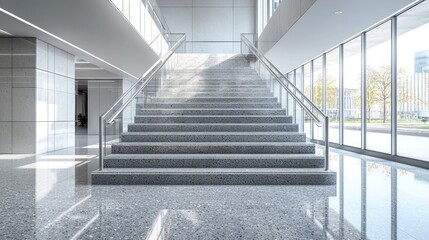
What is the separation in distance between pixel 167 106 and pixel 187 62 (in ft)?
18.8

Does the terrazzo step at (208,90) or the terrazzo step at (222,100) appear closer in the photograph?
the terrazzo step at (222,100)

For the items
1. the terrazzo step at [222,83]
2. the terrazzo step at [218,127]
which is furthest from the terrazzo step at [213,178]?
the terrazzo step at [222,83]

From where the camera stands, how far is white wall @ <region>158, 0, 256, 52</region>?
21469 millimetres

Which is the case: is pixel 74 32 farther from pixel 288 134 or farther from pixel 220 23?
pixel 220 23

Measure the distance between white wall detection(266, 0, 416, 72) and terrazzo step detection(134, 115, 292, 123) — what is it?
105 inches

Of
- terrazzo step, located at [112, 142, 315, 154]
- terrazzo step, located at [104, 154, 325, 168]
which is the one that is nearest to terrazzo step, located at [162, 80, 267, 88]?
terrazzo step, located at [112, 142, 315, 154]

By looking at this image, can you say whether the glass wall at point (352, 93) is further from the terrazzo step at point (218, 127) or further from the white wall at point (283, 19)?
the terrazzo step at point (218, 127)

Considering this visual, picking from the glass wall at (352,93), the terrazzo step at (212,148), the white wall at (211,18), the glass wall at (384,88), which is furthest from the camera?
the white wall at (211,18)

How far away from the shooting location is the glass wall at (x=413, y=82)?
802 cm

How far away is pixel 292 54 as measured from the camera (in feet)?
45.2


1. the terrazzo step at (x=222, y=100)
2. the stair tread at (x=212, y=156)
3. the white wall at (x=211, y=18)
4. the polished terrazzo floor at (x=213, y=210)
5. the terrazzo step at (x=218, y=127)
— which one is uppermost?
the white wall at (x=211, y=18)

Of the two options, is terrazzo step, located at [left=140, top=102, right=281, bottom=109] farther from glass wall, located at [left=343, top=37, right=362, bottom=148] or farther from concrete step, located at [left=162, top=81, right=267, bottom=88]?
glass wall, located at [left=343, top=37, right=362, bottom=148]

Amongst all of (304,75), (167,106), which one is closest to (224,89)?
(167,106)

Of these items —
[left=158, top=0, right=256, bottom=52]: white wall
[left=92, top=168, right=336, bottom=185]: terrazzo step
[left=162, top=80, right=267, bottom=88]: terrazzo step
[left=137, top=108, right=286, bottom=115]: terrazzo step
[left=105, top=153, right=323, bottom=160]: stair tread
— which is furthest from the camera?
[left=158, top=0, right=256, bottom=52]: white wall
